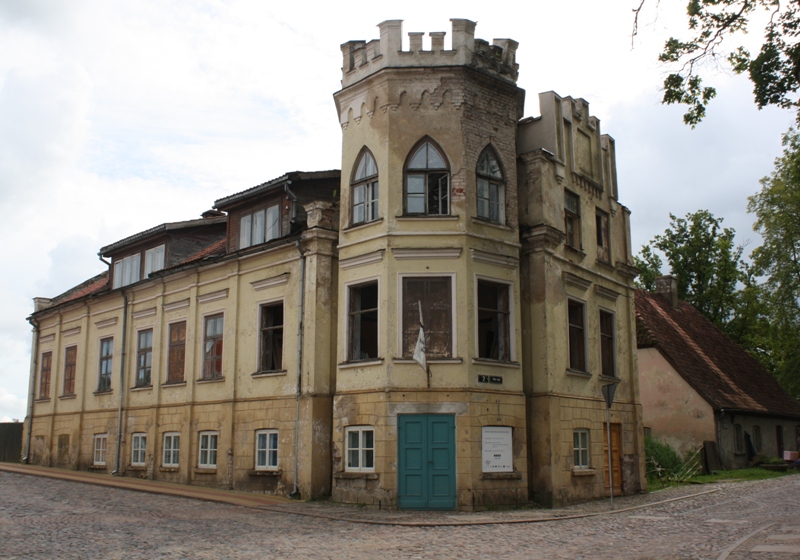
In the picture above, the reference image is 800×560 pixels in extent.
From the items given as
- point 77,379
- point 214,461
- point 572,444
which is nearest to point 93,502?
point 214,461

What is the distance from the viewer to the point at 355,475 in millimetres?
18875

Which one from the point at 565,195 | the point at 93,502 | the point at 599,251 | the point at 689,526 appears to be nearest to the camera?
the point at 689,526

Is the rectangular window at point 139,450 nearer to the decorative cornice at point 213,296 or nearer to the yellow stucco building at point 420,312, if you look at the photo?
the yellow stucco building at point 420,312

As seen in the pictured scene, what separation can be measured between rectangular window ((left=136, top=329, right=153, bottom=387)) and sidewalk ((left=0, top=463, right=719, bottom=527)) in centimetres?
387

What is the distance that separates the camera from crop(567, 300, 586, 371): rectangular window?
22406 millimetres

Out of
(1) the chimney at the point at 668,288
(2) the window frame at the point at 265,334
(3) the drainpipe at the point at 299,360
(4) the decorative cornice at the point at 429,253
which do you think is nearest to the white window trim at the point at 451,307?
(4) the decorative cornice at the point at 429,253

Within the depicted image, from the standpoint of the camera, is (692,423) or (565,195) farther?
(692,423)

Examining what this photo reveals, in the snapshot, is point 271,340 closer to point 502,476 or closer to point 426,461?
point 426,461

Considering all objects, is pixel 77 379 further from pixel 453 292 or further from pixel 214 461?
pixel 453 292

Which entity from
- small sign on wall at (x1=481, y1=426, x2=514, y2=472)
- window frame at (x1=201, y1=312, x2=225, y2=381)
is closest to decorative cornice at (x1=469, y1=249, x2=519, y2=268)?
Answer: small sign on wall at (x1=481, y1=426, x2=514, y2=472)

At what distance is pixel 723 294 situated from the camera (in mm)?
47281

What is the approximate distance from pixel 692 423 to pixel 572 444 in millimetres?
12654

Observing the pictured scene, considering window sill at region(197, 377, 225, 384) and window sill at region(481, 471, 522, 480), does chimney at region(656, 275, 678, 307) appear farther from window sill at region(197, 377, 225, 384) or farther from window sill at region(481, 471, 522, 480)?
window sill at region(197, 377, 225, 384)

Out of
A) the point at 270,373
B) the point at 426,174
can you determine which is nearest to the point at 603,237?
the point at 426,174
